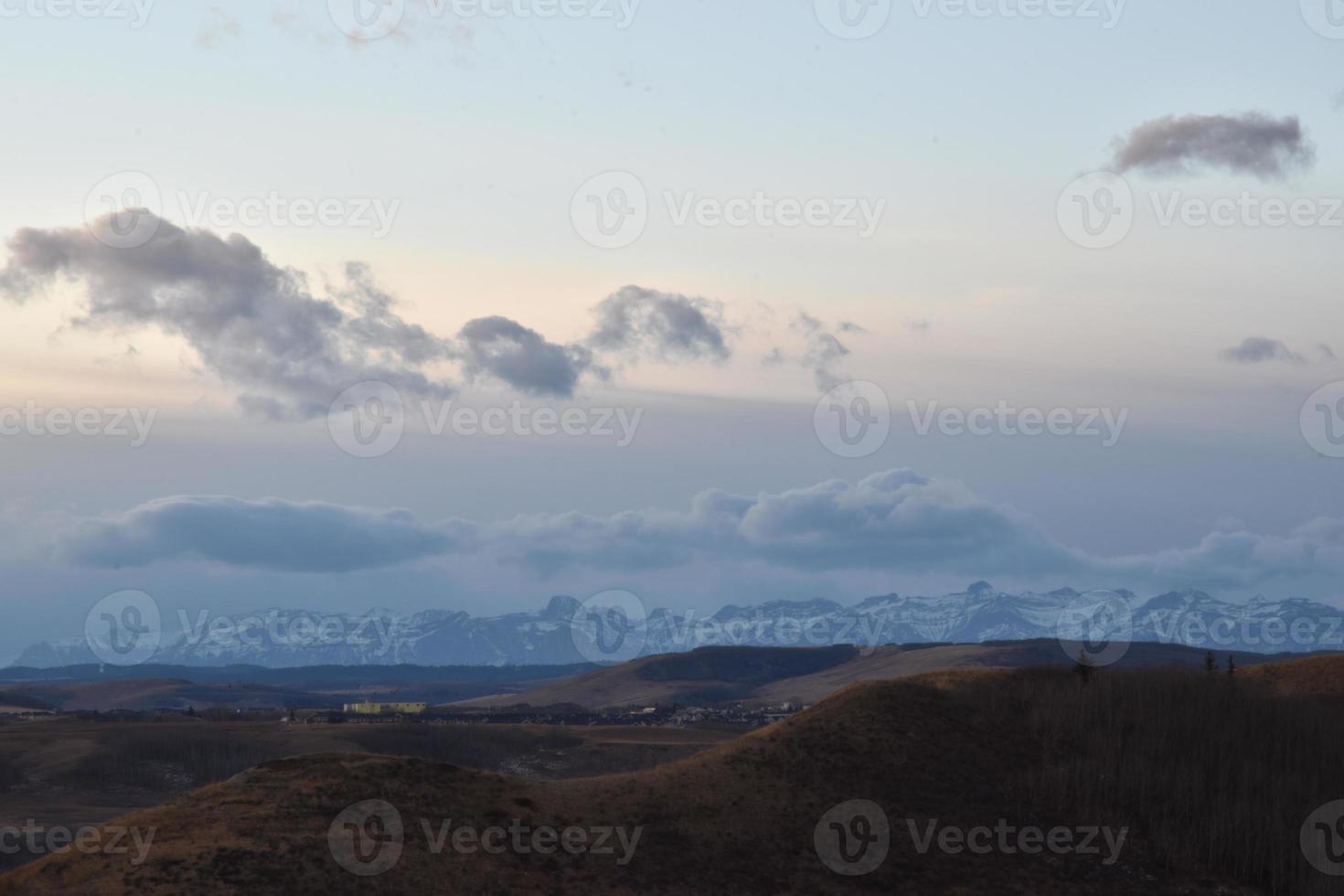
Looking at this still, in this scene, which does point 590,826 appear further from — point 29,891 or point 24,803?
point 24,803

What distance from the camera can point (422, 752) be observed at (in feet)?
632

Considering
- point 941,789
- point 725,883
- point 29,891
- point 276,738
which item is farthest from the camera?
point 276,738

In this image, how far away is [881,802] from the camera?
74438 mm

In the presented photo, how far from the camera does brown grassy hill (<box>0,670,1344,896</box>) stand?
61.7m

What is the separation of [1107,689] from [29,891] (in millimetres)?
60075

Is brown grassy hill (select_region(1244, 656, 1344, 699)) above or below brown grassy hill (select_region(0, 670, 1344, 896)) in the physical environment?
above

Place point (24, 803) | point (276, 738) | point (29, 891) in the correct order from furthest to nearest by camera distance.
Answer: point (276, 738) → point (24, 803) → point (29, 891)

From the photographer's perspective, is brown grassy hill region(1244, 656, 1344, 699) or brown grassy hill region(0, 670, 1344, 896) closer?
brown grassy hill region(0, 670, 1344, 896)

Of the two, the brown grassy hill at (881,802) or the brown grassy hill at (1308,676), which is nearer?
the brown grassy hill at (881,802)

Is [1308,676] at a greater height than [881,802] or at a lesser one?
greater

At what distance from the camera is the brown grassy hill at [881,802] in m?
61.7

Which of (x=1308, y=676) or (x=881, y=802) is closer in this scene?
(x=881, y=802)

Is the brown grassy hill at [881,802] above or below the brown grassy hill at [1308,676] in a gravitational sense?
below

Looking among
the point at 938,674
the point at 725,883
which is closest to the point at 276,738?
the point at 938,674
